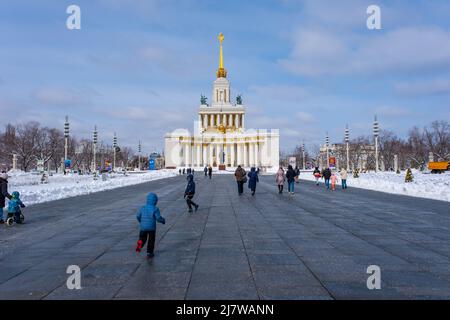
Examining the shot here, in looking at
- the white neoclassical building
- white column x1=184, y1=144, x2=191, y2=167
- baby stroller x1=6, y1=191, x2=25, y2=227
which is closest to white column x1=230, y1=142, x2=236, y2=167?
the white neoclassical building

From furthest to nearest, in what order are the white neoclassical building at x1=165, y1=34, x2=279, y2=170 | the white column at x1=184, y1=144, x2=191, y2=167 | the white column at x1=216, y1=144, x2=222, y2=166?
the white column at x1=216, y1=144, x2=222, y2=166 → the white column at x1=184, y1=144, x2=191, y2=167 → the white neoclassical building at x1=165, y1=34, x2=279, y2=170

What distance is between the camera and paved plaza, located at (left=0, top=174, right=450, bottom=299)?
5.52 meters

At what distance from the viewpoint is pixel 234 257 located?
750 cm

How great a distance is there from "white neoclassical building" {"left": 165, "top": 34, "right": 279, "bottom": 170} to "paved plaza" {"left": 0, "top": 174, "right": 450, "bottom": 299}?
104 meters

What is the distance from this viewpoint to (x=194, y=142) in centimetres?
13100

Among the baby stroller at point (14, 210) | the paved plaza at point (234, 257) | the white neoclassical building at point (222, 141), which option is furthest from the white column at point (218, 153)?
the baby stroller at point (14, 210)

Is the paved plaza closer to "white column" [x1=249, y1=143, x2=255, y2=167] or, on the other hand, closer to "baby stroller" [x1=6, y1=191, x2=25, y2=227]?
"baby stroller" [x1=6, y1=191, x2=25, y2=227]

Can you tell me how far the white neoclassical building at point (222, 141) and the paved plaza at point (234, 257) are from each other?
10442cm

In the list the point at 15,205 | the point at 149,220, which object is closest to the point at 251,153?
the point at 15,205

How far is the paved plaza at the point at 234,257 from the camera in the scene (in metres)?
5.52

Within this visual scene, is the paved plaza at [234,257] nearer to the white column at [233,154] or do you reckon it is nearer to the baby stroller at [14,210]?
the baby stroller at [14,210]

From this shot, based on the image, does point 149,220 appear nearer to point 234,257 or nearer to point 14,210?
point 234,257

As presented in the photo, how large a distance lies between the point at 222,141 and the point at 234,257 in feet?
412

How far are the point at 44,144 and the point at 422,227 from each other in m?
90.3
